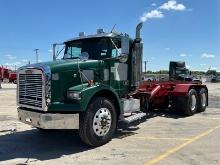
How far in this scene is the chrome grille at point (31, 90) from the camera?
28.8ft

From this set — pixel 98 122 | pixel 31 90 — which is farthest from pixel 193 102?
pixel 31 90

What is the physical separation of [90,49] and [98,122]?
7.14 feet

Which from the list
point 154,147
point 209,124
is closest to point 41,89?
point 154,147

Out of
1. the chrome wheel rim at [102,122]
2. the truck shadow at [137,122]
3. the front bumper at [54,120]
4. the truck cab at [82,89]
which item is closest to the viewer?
the front bumper at [54,120]

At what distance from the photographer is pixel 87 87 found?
9102 mm

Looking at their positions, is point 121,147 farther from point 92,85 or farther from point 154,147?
point 92,85

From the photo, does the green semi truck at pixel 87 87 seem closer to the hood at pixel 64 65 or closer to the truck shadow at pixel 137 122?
the hood at pixel 64 65

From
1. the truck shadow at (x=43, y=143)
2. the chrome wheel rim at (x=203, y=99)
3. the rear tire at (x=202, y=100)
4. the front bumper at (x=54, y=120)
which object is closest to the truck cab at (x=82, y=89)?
the front bumper at (x=54, y=120)

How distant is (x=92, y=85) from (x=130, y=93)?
2.41m

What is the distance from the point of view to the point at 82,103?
8.78m

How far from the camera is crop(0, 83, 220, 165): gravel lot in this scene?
26.0 ft

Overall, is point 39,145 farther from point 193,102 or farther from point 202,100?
point 202,100

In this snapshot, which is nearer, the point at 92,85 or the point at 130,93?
the point at 92,85

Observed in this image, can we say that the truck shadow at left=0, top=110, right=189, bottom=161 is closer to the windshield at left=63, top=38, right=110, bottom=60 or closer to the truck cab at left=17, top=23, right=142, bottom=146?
the truck cab at left=17, top=23, right=142, bottom=146
